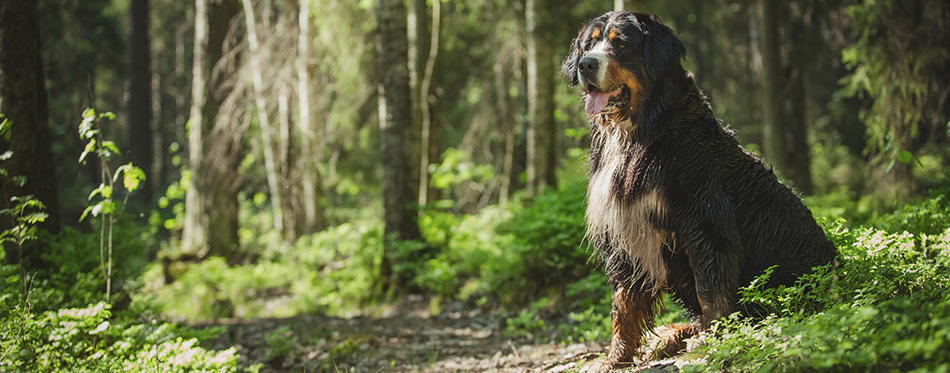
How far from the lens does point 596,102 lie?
126 inches

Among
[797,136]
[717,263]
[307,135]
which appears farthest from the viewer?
[797,136]

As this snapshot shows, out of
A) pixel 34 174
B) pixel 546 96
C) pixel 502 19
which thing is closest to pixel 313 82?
pixel 502 19

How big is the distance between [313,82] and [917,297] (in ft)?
35.3

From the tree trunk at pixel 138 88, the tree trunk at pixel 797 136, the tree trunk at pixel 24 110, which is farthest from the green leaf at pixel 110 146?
the tree trunk at pixel 138 88

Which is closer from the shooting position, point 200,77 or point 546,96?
point 546,96

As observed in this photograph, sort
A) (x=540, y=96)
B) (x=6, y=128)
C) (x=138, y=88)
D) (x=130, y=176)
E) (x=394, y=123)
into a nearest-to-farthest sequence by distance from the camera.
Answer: (x=130, y=176)
(x=6, y=128)
(x=394, y=123)
(x=540, y=96)
(x=138, y=88)

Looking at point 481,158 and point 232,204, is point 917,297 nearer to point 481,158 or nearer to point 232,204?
point 232,204

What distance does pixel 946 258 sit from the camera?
285 cm

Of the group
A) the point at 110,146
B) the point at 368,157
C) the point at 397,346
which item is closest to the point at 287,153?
the point at 368,157

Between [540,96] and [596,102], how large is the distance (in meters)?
5.61

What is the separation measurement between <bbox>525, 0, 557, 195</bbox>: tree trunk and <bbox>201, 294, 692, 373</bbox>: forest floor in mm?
2847

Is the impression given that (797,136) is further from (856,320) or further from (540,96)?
(856,320)

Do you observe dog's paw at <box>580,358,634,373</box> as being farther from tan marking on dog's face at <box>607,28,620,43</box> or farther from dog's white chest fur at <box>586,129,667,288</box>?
tan marking on dog's face at <box>607,28,620,43</box>

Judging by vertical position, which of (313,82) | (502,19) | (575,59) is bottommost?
(575,59)
